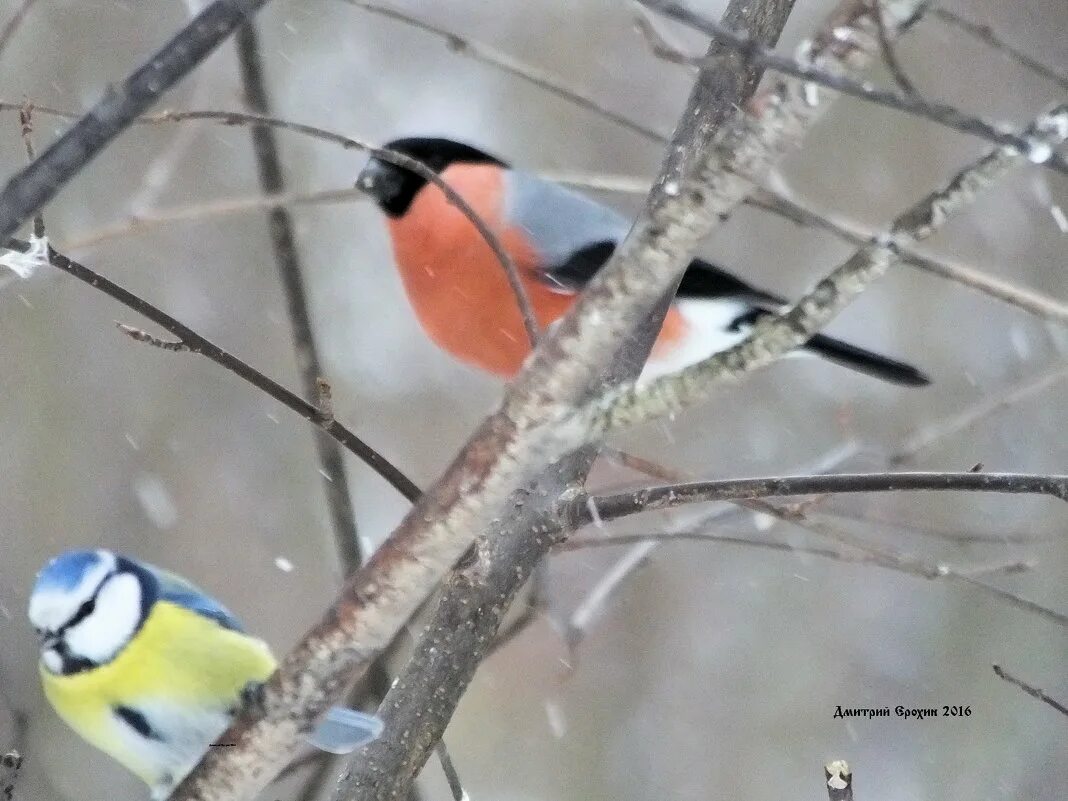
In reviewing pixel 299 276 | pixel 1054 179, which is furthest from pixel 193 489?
pixel 1054 179

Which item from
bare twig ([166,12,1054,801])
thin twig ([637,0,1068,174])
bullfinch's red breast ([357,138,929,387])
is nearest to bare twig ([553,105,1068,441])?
bare twig ([166,12,1054,801])

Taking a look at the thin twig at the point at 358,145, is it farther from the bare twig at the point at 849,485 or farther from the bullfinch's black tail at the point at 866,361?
the bullfinch's black tail at the point at 866,361

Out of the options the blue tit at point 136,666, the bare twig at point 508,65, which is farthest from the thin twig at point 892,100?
the blue tit at point 136,666

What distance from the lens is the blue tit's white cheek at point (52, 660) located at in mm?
1183

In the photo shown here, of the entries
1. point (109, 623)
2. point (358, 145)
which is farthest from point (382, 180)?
point (358, 145)

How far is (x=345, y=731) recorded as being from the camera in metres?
0.95

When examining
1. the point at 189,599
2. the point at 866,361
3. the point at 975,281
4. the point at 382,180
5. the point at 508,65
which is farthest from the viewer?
the point at 382,180

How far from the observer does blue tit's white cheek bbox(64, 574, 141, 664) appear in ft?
3.88

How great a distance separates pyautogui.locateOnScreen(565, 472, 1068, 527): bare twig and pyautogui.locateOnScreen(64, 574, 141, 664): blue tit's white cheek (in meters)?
0.59

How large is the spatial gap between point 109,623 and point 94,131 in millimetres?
767

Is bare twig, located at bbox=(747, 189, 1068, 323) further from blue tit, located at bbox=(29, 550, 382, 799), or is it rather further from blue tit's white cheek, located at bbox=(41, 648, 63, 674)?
blue tit's white cheek, located at bbox=(41, 648, 63, 674)

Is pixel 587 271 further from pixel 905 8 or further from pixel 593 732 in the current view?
pixel 593 732

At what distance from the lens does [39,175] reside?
0.55m

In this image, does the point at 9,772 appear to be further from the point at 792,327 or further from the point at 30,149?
the point at 792,327
